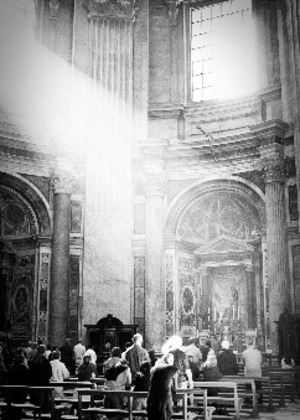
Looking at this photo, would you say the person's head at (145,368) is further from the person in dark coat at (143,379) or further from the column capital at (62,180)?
the column capital at (62,180)

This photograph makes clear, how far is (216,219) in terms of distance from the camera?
59.0 feet

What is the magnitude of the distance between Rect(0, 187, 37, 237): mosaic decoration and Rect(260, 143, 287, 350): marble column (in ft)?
21.3

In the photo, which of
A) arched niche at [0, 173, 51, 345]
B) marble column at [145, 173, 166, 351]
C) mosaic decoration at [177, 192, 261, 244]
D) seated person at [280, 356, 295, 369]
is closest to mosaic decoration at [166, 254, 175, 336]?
marble column at [145, 173, 166, 351]

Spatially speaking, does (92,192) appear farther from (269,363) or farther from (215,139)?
(269,363)

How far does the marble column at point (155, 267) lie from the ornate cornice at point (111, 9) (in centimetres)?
503

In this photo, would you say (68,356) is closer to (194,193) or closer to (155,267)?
(155,267)

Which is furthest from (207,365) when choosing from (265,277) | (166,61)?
(166,61)

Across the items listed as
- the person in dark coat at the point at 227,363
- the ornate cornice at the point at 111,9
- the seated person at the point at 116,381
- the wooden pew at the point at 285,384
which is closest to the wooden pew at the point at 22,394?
the seated person at the point at 116,381

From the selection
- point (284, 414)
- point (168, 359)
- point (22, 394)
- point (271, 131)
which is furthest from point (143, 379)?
point (271, 131)

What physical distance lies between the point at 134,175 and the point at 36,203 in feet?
9.52

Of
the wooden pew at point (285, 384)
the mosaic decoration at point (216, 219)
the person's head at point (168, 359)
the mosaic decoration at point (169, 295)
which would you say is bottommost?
the wooden pew at point (285, 384)

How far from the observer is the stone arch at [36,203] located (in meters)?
17.3

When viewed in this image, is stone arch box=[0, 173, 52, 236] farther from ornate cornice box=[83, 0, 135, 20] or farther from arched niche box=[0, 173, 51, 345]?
ornate cornice box=[83, 0, 135, 20]

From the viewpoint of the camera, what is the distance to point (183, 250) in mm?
18016
